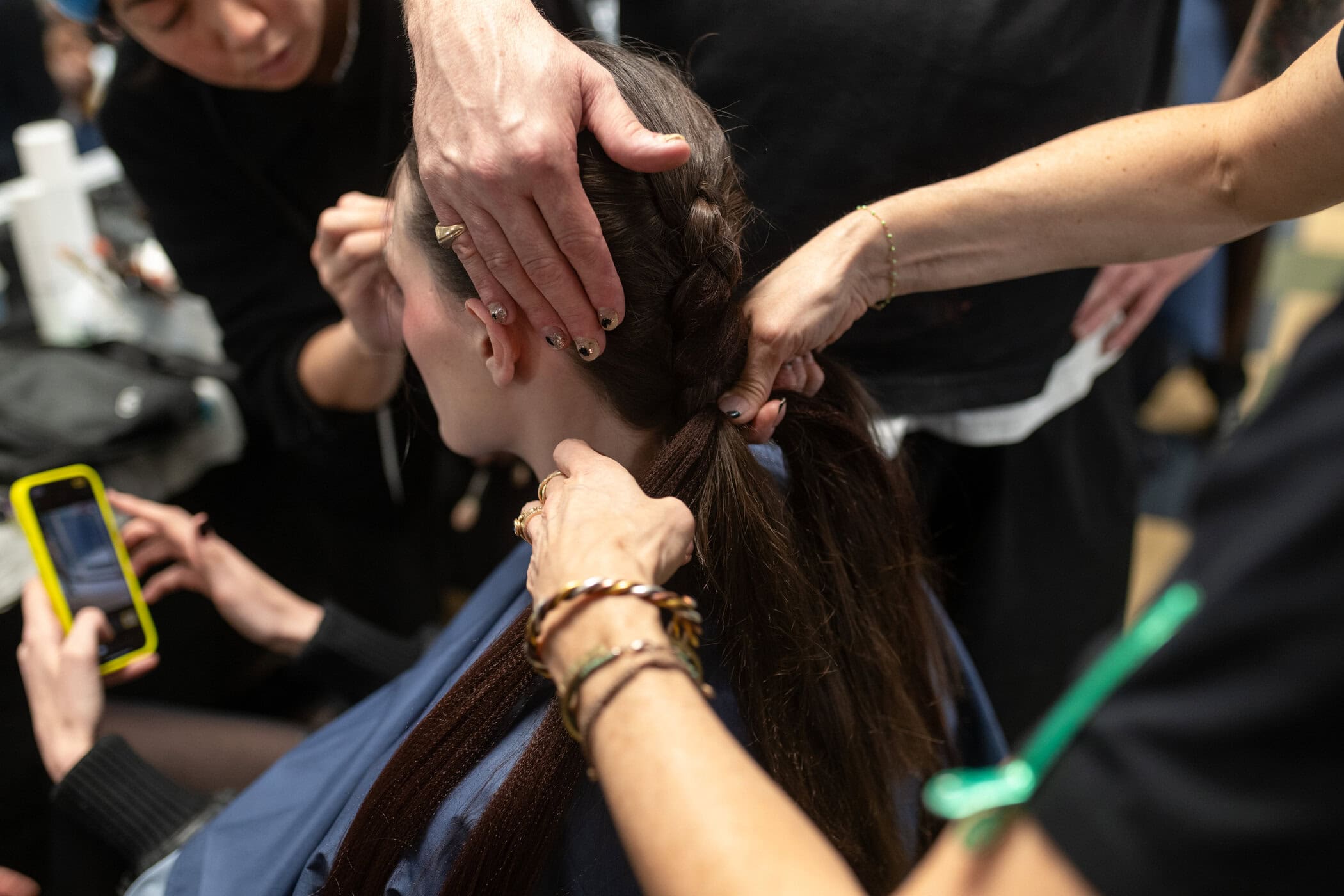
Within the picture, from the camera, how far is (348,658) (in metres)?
1.18

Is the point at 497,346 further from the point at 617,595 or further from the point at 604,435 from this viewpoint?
the point at 617,595

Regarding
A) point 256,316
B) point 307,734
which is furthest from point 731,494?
point 256,316

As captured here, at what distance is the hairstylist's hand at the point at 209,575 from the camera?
1148 mm

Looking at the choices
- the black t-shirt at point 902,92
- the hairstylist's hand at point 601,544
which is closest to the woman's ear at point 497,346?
the hairstylist's hand at point 601,544

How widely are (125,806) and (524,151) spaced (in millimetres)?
736

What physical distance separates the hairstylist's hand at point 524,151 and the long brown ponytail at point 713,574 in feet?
0.13

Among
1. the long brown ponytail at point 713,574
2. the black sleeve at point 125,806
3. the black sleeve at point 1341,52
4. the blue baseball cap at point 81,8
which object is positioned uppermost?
the black sleeve at point 1341,52

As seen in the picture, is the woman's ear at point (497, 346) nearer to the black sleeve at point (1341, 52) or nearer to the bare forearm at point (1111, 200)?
the bare forearm at point (1111, 200)

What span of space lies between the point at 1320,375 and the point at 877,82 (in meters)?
0.69

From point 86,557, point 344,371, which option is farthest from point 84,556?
point 344,371

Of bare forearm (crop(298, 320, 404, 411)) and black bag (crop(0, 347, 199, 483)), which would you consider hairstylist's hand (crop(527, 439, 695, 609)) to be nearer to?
bare forearm (crop(298, 320, 404, 411))

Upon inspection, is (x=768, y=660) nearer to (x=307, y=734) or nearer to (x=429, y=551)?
(x=307, y=734)

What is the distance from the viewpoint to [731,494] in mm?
794

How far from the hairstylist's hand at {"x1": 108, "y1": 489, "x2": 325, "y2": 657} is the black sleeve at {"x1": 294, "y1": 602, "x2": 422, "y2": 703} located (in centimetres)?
2
